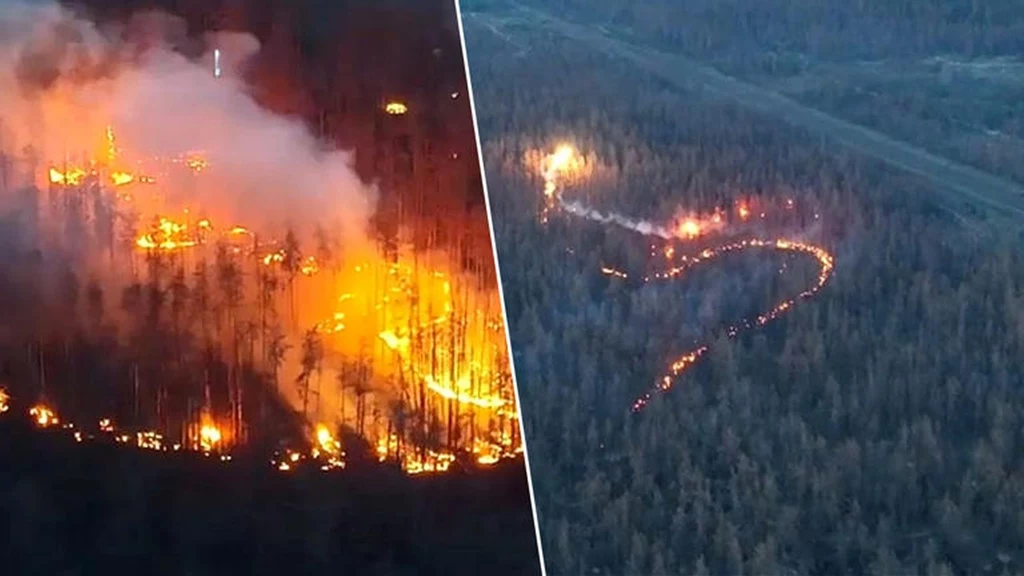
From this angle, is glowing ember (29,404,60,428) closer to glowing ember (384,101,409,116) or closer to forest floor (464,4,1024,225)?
glowing ember (384,101,409,116)

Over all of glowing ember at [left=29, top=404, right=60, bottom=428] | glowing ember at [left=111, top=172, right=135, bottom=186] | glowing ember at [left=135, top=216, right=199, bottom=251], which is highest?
glowing ember at [left=111, top=172, right=135, bottom=186]

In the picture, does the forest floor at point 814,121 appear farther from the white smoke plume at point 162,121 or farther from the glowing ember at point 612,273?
the white smoke plume at point 162,121

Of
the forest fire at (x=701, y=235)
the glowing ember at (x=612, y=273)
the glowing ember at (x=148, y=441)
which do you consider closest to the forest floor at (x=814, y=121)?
the forest fire at (x=701, y=235)

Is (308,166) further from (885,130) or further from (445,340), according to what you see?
(885,130)

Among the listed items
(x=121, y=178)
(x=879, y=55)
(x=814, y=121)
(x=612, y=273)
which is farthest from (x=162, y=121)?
(x=879, y=55)

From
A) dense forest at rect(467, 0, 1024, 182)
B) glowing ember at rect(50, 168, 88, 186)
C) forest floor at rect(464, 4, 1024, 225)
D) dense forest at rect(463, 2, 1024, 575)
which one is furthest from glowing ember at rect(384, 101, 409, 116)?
dense forest at rect(467, 0, 1024, 182)
